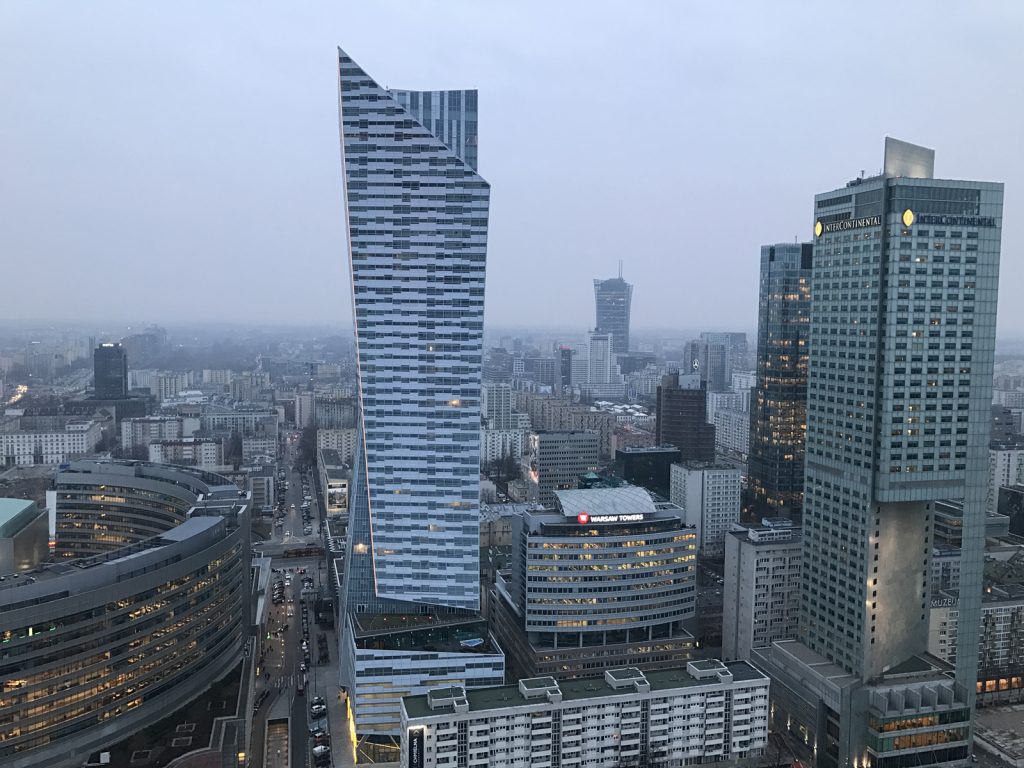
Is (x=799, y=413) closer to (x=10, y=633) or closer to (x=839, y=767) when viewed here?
(x=839, y=767)

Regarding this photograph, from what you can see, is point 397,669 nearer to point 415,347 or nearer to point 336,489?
point 415,347

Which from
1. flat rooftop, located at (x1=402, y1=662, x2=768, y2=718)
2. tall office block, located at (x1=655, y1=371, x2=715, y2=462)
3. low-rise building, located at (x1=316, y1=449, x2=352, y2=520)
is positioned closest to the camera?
flat rooftop, located at (x1=402, y1=662, x2=768, y2=718)

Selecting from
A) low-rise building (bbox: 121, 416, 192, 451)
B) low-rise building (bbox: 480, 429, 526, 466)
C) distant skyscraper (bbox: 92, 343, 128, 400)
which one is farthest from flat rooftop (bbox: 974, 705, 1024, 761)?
distant skyscraper (bbox: 92, 343, 128, 400)

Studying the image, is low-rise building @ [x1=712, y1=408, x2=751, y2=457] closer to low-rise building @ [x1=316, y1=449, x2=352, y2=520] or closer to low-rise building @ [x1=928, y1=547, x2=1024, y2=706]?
low-rise building @ [x1=316, y1=449, x2=352, y2=520]

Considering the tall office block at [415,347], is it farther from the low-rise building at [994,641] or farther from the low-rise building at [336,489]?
the low-rise building at [336,489]

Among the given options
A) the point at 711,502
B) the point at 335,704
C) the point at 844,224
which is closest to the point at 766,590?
the point at 844,224

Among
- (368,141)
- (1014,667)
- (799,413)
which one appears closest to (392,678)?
(368,141)
